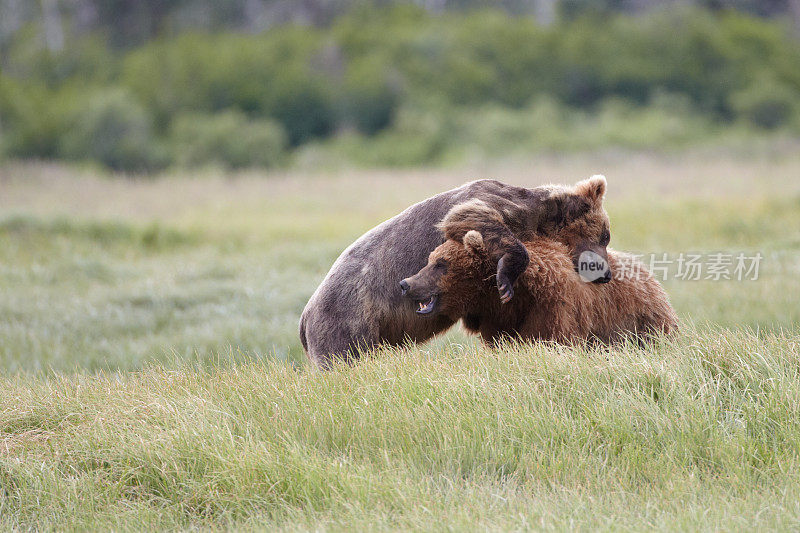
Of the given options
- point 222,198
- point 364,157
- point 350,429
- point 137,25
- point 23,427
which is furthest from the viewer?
point 137,25

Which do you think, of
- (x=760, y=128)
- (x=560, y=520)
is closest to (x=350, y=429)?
(x=560, y=520)

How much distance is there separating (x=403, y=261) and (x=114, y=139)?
29.5 meters

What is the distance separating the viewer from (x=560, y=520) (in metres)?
3.25

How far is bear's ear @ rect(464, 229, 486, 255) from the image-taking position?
14.9 ft

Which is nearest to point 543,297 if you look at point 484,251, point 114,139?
point 484,251

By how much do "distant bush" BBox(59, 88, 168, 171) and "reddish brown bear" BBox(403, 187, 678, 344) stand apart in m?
28.2

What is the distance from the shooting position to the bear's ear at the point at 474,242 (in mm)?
4551

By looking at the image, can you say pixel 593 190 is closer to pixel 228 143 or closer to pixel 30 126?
pixel 228 143

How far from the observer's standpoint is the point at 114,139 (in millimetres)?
32062

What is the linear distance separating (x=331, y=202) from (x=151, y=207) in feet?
12.6

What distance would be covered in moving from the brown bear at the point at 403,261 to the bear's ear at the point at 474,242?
0.38 metres

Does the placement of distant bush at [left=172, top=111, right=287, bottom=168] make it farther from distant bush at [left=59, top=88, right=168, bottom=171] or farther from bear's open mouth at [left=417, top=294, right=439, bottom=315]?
bear's open mouth at [left=417, top=294, right=439, bottom=315]

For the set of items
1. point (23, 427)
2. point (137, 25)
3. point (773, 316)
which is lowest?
point (773, 316)

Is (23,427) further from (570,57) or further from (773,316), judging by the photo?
(570,57)
